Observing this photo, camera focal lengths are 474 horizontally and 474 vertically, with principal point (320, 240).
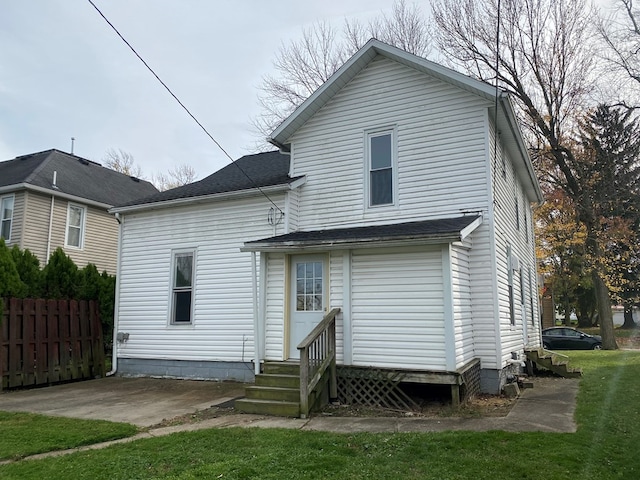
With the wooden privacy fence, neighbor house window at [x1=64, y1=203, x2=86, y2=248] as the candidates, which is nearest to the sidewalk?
the wooden privacy fence

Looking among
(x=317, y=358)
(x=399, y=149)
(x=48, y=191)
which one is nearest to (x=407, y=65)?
(x=399, y=149)

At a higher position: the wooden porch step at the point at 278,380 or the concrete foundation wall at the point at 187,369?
the wooden porch step at the point at 278,380

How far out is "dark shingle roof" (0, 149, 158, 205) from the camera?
1723 cm

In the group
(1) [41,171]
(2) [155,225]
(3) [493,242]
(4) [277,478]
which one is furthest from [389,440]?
(1) [41,171]

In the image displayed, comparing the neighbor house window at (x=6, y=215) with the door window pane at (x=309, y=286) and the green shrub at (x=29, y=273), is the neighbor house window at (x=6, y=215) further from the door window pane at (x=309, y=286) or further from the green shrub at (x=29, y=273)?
the door window pane at (x=309, y=286)

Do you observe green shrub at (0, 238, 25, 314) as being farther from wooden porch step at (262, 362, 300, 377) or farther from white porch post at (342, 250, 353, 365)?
white porch post at (342, 250, 353, 365)

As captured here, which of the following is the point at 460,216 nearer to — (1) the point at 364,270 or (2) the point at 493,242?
(2) the point at 493,242

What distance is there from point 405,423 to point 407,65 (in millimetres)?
7240

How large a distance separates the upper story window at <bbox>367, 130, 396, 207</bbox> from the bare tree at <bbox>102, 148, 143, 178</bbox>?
33945 mm

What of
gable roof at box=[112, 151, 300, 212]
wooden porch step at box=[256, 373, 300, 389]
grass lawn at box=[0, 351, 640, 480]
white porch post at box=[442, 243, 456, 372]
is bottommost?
grass lawn at box=[0, 351, 640, 480]

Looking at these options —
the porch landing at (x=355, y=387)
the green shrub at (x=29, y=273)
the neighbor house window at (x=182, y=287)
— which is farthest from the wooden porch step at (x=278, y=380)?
the green shrub at (x=29, y=273)

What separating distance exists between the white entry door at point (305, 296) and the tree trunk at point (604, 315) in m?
16.6

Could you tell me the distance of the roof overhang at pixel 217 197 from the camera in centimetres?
1048

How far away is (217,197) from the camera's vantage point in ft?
36.6
